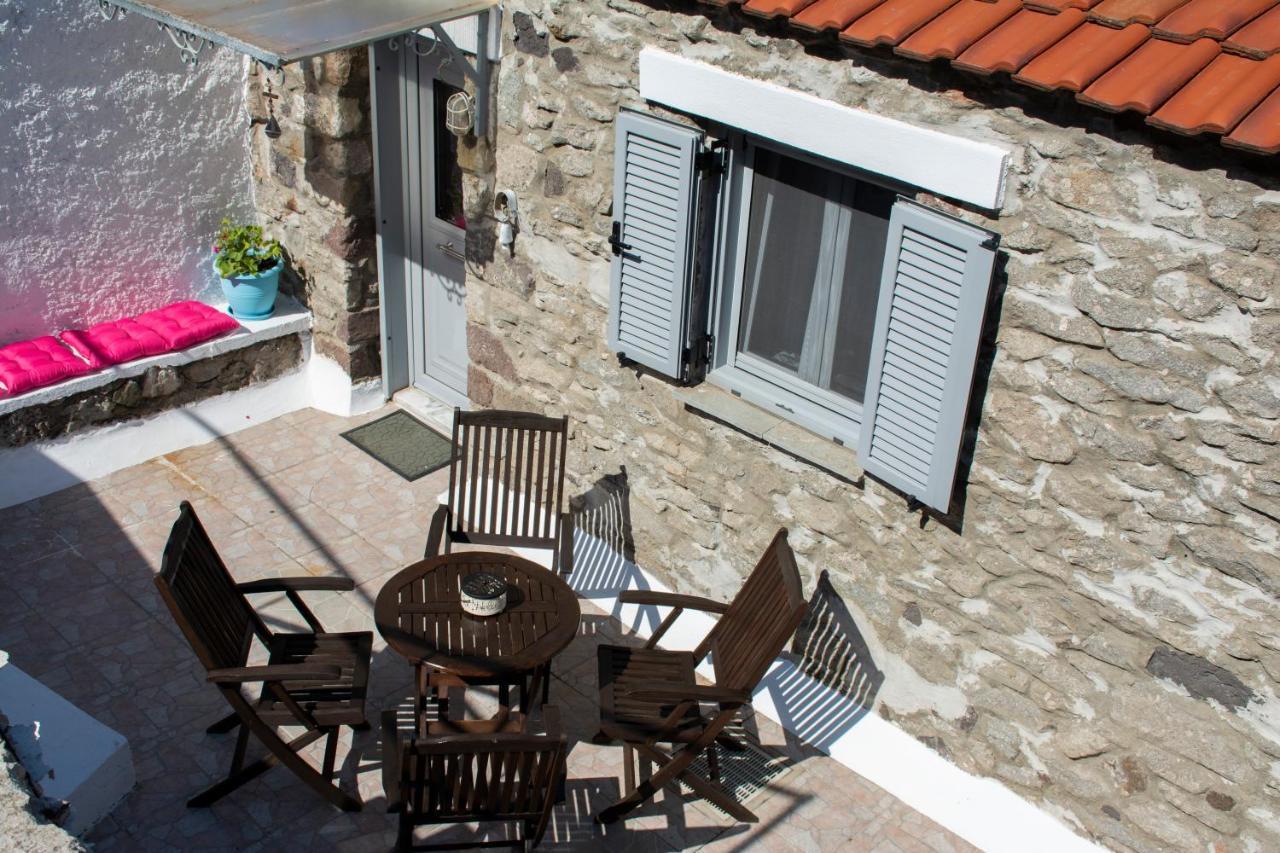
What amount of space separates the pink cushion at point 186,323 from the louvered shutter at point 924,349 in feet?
12.9

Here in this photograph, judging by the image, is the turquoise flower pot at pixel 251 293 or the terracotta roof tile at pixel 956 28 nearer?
the terracotta roof tile at pixel 956 28

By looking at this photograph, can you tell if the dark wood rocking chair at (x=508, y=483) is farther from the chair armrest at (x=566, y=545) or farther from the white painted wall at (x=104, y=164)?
the white painted wall at (x=104, y=164)

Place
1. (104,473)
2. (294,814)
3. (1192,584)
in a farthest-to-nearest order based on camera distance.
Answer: (104,473) → (294,814) → (1192,584)

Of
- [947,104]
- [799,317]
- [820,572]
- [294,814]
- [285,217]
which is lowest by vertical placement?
[294,814]

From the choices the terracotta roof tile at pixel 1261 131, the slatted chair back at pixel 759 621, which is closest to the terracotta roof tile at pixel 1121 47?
the terracotta roof tile at pixel 1261 131

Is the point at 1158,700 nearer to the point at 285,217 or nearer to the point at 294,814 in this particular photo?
the point at 294,814

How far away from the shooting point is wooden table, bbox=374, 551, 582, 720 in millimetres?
4699

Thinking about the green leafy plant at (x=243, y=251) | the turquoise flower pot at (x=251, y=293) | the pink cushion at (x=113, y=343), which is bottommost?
the pink cushion at (x=113, y=343)

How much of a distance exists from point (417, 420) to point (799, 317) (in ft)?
9.97

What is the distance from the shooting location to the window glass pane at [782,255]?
4.92 m

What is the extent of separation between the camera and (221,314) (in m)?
7.17

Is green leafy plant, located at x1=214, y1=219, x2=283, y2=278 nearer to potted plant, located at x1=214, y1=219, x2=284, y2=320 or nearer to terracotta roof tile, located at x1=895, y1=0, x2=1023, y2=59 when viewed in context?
potted plant, located at x1=214, y1=219, x2=284, y2=320

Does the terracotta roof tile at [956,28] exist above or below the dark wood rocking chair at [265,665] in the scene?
above

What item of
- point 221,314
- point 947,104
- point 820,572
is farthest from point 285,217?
point 947,104
